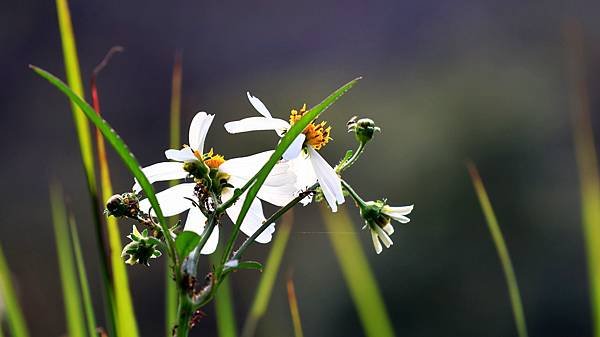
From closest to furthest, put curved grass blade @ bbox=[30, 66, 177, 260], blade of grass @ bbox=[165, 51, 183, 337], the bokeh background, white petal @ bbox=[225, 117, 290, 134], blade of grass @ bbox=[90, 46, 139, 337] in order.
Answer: curved grass blade @ bbox=[30, 66, 177, 260], white petal @ bbox=[225, 117, 290, 134], blade of grass @ bbox=[90, 46, 139, 337], blade of grass @ bbox=[165, 51, 183, 337], the bokeh background

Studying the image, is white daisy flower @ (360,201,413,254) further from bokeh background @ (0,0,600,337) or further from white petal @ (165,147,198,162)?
bokeh background @ (0,0,600,337)

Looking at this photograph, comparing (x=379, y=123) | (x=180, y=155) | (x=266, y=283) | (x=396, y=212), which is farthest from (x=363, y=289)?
A: (x=379, y=123)

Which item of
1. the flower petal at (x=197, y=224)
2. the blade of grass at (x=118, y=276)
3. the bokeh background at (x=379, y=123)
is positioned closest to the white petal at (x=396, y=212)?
the flower petal at (x=197, y=224)

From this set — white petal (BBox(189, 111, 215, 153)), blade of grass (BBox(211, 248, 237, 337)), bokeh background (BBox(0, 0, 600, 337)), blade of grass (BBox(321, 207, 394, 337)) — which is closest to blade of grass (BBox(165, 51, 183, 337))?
blade of grass (BBox(211, 248, 237, 337))

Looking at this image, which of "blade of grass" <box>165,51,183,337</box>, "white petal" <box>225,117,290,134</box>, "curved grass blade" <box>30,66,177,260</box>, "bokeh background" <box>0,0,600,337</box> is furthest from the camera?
"bokeh background" <box>0,0,600,337</box>

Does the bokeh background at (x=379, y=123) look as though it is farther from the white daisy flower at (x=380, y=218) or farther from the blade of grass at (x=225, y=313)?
the white daisy flower at (x=380, y=218)

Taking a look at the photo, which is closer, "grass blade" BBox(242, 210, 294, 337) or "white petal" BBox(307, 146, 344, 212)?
"white petal" BBox(307, 146, 344, 212)

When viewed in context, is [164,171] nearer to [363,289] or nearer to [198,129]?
[198,129]

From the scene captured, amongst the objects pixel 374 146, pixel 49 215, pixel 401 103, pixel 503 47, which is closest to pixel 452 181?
pixel 374 146
